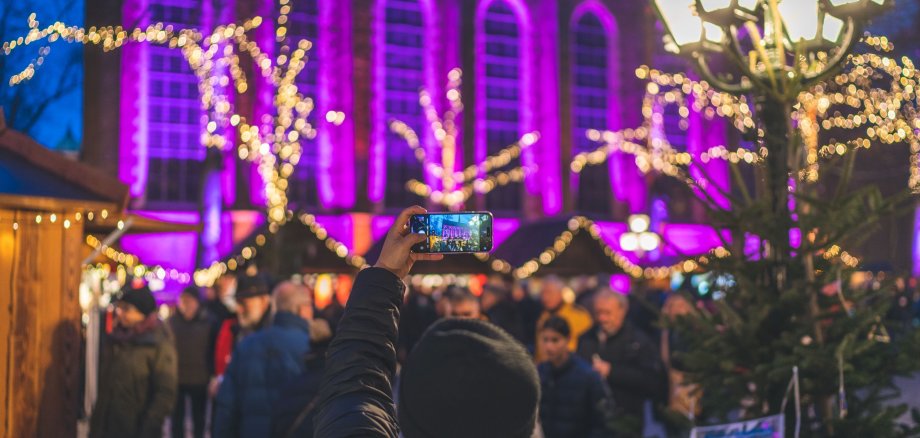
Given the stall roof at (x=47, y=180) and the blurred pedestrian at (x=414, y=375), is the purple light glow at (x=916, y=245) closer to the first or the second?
the stall roof at (x=47, y=180)

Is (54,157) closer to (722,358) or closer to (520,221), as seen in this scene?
(722,358)

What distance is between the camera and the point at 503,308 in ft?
44.5

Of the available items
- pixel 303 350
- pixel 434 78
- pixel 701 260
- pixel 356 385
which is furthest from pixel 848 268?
pixel 434 78

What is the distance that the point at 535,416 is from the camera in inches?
110

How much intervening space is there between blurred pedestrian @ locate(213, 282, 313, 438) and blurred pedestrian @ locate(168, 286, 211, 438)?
4942 mm

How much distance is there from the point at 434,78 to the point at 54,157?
27.2 meters

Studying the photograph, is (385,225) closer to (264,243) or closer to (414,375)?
(264,243)

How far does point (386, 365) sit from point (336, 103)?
99.8 ft

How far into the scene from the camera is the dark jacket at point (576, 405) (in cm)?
635

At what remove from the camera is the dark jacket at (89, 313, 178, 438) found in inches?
291

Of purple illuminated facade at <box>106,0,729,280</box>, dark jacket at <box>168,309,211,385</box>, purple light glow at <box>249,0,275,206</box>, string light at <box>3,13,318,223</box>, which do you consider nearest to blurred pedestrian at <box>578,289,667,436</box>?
dark jacket at <box>168,309,211,385</box>

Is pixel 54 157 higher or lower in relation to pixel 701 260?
higher

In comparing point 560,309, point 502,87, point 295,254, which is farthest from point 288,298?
point 502,87

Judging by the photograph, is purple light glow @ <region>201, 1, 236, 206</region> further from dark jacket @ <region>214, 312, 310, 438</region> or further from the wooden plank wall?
dark jacket @ <region>214, 312, 310, 438</region>
